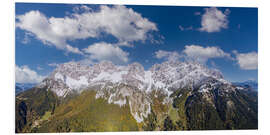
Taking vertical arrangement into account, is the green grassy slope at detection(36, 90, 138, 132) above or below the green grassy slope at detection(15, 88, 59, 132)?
below

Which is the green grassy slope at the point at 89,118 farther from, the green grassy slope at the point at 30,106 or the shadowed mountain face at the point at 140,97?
the green grassy slope at the point at 30,106

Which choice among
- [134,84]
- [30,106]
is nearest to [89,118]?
[30,106]

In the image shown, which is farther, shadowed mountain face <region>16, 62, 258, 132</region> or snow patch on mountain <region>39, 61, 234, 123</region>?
snow patch on mountain <region>39, 61, 234, 123</region>

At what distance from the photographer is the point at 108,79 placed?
35.2 metres

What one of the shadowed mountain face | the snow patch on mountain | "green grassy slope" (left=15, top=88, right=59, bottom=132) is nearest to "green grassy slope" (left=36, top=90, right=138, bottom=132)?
the shadowed mountain face

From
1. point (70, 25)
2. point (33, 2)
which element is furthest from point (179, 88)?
point (33, 2)

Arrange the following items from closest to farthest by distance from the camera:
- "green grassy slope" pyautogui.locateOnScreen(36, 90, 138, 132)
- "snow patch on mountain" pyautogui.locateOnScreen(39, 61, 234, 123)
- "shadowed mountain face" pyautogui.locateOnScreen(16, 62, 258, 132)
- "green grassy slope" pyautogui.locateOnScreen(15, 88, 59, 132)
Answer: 1. "green grassy slope" pyautogui.locateOnScreen(36, 90, 138, 132)
2. "green grassy slope" pyautogui.locateOnScreen(15, 88, 59, 132)
3. "shadowed mountain face" pyautogui.locateOnScreen(16, 62, 258, 132)
4. "snow patch on mountain" pyautogui.locateOnScreen(39, 61, 234, 123)

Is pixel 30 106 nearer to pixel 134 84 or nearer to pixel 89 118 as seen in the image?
pixel 89 118

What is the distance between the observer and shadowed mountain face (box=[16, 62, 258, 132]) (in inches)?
877

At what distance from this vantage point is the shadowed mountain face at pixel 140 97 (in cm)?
2228

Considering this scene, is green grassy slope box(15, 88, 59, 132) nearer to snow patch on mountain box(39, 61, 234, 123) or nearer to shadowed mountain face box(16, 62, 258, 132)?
shadowed mountain face box(16, 62, 258, 132)
